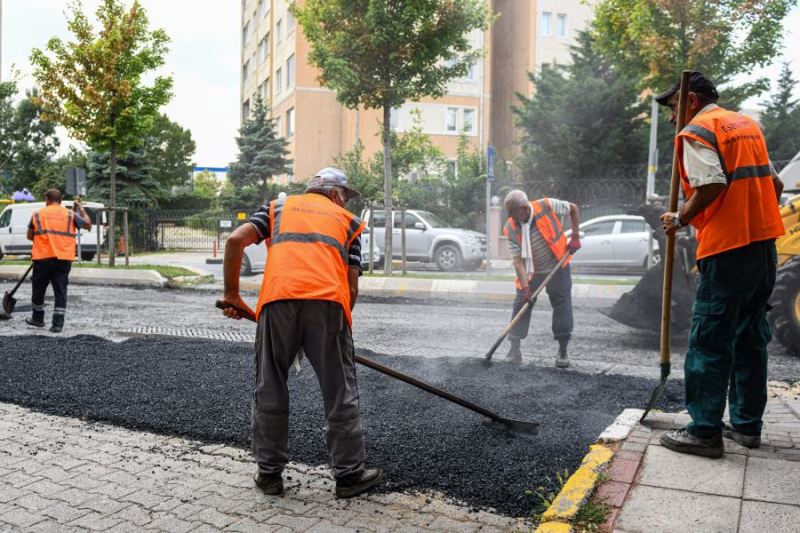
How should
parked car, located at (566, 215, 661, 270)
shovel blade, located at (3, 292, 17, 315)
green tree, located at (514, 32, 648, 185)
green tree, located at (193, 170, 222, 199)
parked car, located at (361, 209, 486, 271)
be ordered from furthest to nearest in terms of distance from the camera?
1. green tree, located at (193, 170, 222, 199)
2. green tree, located at (514, 32, 648, 185)
3. parked car, located at (361, 209, 486, 271)
4. parked car, located at (566, 215, 661, 270)
5. shovel blade, located at (3, 292, 17, 315)

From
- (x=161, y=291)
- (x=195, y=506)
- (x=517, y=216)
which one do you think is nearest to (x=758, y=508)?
(x=195, y=506)

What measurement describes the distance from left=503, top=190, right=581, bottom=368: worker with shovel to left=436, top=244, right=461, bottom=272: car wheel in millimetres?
11919

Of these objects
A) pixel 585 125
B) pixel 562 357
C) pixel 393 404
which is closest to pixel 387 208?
pixel 562 357

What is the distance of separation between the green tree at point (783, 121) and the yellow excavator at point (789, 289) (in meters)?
17.5

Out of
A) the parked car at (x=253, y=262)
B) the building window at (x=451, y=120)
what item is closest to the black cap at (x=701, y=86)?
the parked car at (x=253, y=262)

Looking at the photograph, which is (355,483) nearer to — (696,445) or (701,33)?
(696,445)

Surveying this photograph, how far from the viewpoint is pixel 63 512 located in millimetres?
3168

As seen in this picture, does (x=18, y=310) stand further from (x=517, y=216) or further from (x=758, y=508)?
(x=758, y=508)

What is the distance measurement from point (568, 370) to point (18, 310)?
26.6 ft

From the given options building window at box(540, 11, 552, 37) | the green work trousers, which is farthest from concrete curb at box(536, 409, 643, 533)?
building window at box(540, 11, 552, 37)

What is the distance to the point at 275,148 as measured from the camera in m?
32.5

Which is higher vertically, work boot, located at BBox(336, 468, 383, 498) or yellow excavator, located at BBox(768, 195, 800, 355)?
yellow excavator, located at BBox(768, 195, 800, 355)

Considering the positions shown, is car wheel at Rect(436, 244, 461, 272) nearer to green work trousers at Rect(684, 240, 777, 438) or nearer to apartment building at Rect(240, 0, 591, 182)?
green work trousers at Rect(684, 240, 777, 438)

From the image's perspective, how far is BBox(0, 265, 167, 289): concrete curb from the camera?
15.1 meters
